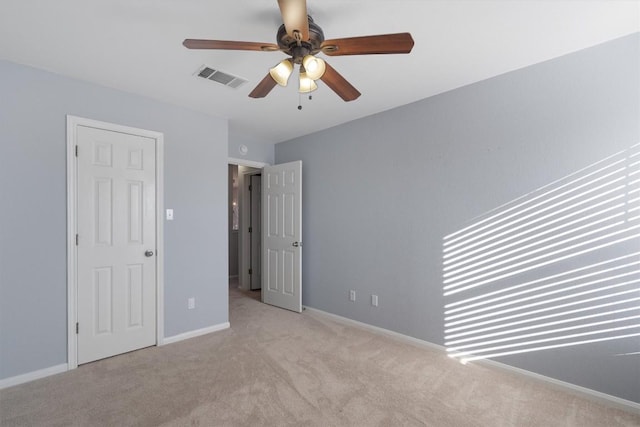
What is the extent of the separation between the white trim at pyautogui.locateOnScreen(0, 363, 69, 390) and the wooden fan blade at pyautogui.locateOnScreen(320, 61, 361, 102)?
3.05m

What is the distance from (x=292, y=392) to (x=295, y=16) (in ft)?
7.71

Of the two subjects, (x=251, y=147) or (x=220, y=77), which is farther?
(x=251, y=147)

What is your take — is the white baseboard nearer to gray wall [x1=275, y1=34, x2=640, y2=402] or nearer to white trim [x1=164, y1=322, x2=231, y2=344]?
gray wall [x1=275, y1=34, x2=640, y2=402]

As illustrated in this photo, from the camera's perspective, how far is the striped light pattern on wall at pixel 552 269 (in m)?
2.04

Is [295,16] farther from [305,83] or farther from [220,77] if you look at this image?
[220,77]

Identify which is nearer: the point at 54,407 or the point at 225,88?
the point at 54,407

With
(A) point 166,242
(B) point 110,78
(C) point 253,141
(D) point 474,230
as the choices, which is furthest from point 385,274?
(B) point 110,78

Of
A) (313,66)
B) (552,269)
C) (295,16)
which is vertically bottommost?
(552,269)

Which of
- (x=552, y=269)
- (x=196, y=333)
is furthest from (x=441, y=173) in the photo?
(x=196, y=333)

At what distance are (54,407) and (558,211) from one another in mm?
3826

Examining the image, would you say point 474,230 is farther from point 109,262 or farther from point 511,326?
point 109,262

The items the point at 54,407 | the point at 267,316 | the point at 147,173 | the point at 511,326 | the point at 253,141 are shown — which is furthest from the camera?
the point at 253,141

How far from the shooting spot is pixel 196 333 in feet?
10.8

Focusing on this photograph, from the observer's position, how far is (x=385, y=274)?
3311mm
